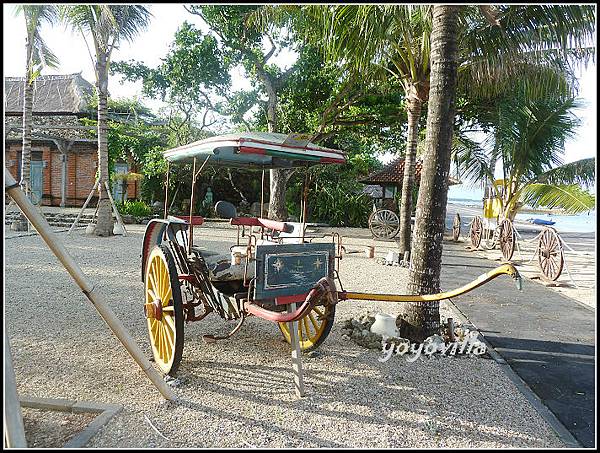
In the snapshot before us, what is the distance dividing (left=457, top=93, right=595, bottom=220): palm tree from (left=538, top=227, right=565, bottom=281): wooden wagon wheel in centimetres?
180

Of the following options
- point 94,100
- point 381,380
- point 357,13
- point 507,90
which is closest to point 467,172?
point 507,90

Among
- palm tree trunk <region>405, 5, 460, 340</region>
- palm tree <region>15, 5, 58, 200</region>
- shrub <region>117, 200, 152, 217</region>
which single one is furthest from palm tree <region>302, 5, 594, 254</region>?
shrub <region>117, 200, 152, 217</region>

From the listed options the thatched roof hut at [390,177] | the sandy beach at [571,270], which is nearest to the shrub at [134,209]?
the thatched roof hut at [390,177]

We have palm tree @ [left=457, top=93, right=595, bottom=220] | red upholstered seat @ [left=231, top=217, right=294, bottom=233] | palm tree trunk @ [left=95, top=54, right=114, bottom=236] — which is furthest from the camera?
palm tree trunk @ [left=95, top=54, right=114, bottom=236]

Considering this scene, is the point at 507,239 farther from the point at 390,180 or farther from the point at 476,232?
the point at 390,180

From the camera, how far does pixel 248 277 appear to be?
4.41 metres

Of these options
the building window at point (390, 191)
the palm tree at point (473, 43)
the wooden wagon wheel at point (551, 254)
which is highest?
the palm tree at point (473, 43)

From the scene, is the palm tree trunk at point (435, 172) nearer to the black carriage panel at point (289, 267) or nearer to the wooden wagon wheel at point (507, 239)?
the black carriage panel at point (289, 267)

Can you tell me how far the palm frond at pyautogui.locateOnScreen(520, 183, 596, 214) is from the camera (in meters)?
10.9

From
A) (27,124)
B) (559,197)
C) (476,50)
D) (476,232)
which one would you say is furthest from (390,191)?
(27,124)

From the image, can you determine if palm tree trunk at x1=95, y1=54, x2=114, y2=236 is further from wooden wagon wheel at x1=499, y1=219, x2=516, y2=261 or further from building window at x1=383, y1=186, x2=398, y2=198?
building window at x1=383, y1=186, x2=398, y2=198

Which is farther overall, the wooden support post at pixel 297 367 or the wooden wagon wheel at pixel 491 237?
the wooden wagon wheel at pixel 491 237

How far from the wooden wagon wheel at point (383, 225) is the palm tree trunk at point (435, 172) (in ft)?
38.3

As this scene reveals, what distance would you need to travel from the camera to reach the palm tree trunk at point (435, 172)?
4.73 m
